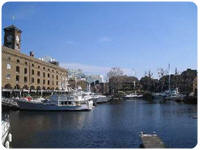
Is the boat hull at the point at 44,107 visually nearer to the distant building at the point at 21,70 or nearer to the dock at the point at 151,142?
the distant building at the point at 21,70

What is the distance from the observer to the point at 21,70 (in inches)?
1652

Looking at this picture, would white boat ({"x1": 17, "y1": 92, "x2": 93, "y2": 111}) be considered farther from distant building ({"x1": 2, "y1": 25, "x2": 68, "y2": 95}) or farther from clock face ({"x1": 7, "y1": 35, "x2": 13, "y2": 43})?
clock face ({"x1": 7, "y1": 35, "x2": 13, "y2": 43})

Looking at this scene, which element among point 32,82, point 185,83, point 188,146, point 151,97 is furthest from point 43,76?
point 188,146

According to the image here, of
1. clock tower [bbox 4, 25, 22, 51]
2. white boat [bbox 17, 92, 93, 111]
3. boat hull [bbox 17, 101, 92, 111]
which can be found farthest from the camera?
clock tower [bbox 4, 25, 22, 51]

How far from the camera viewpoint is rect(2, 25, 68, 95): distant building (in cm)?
3888

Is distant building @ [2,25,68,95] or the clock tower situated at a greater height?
the clock tower

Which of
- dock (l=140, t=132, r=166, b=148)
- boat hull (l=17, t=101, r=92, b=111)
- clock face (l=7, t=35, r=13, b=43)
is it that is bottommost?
boat hull (l=17, t=101, r=92, b=111)

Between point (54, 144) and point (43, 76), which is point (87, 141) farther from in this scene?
point (43, 76)

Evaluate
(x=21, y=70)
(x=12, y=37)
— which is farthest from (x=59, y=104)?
(x=12, y=37)

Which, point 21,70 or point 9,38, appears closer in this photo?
point 21,70

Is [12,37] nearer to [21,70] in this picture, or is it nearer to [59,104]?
[21,70]

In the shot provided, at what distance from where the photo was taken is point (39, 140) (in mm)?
14555

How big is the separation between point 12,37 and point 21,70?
20.0ft

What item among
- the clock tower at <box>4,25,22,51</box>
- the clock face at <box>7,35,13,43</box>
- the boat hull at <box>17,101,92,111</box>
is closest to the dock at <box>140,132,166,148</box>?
the boat hull at <box>17,101,92,111</box>
